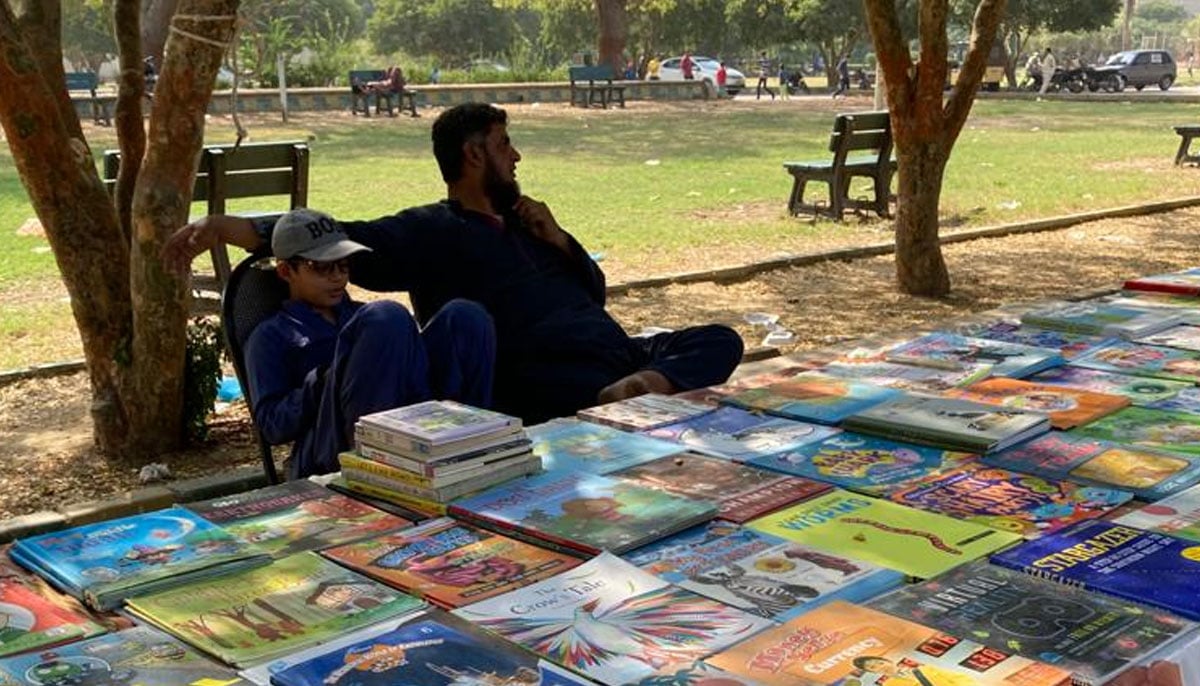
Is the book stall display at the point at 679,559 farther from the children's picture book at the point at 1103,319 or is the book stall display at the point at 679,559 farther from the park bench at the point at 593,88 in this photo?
the park bench at the point at 593,88

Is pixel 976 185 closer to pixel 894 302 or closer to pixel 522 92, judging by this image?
pixel 894 302

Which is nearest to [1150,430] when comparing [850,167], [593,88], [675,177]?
→ [850,167]

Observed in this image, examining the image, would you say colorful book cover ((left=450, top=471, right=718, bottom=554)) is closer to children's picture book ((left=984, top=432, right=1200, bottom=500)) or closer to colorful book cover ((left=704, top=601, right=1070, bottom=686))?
colorful book cover ((left=704, top=601, right=1070, bottom=686))

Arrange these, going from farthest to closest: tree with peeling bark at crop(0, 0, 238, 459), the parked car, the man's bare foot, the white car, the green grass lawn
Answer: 1. the white car
2. the parked car
3. the green grass lawn
4. tree with peeling bark at crop(0, 0, 238, 459)
5. the man's bare foot

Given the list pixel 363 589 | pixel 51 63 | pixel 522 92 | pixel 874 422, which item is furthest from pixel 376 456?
pixel 522 92

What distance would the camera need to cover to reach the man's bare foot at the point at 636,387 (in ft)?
15.0

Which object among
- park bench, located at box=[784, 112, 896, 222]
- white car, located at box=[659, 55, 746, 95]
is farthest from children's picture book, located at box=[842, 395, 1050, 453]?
white car, located at box=[659, 55, 746, 95]

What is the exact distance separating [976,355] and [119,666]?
3.00 metres

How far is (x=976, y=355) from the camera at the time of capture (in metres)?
4.33

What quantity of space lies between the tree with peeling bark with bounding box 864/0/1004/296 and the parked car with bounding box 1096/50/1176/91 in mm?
34594

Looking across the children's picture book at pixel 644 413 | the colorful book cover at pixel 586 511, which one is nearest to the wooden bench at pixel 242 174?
the children's picture book at pixel 644 413

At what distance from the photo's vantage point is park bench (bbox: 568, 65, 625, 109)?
3191 centimetres

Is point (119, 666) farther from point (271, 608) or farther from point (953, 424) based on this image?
point (953, 424)

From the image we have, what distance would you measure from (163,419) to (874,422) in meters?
3.14
